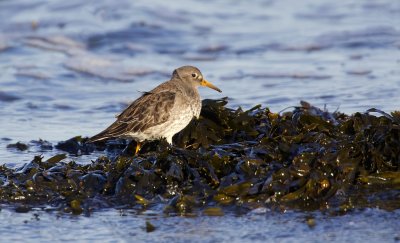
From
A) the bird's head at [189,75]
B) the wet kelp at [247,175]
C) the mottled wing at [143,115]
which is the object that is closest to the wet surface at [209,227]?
the wet kelp at [247,175]

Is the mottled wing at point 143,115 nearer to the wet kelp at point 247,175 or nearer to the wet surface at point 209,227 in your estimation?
the wet kelp at point 247,175

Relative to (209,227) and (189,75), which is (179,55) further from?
(209,227)

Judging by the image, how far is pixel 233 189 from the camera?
195 inches

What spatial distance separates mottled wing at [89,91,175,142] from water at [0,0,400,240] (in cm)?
46

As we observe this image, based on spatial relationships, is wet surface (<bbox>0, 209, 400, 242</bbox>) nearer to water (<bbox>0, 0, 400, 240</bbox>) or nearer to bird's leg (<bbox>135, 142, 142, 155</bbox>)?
bird's leg (<bbox>135, 142, 142, 155</bbox>)

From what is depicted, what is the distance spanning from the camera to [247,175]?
201 inches

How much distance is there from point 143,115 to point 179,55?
5272 millimetres

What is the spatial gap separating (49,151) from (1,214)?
1793mm

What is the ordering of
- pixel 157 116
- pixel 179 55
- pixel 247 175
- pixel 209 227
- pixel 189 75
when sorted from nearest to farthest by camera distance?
pixel 209 227 → pixel 247 175 → pixel 157 116 → pixel 189 75 → pixel 179 55

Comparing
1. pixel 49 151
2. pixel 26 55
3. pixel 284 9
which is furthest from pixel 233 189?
pixel 284 9

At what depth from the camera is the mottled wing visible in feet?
19.6

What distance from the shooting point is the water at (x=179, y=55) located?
835 cm

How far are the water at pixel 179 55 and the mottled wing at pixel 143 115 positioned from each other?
0.46 m

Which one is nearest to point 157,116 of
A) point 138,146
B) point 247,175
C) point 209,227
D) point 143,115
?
point 143,115
